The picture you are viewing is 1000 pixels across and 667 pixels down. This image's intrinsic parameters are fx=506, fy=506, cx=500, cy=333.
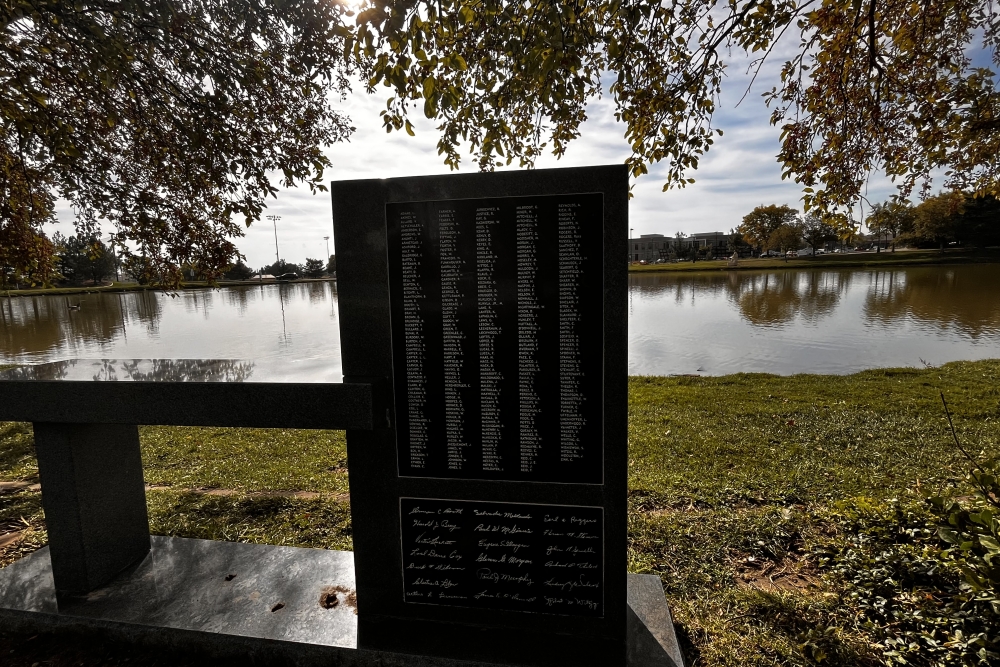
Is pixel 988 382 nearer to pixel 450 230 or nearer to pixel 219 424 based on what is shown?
pixel 450 230

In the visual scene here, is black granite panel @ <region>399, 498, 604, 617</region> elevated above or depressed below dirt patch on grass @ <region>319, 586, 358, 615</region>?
above

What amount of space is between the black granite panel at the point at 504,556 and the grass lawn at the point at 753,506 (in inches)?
Answer: 31.1

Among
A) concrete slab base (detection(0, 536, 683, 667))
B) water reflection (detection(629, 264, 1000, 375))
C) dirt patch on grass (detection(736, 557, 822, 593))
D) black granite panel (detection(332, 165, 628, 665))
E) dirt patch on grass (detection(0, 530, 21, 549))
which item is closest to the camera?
black granite panel (detection(332, 165, 628, 665))

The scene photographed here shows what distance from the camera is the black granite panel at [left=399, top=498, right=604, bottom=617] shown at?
2.95 metres

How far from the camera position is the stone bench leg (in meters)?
3.31

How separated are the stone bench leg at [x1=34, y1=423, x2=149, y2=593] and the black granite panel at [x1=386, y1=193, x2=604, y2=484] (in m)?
2.07

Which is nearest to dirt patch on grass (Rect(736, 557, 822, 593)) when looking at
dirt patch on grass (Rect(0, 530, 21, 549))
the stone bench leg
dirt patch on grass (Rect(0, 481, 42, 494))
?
the stone bench leg

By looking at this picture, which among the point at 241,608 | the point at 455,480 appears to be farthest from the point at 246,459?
the point at 455,480

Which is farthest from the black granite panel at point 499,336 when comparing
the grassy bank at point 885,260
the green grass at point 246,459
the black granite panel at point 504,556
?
the grassy bank at point 885,260

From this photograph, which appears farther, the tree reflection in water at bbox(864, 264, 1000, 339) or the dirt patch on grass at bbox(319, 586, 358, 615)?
the tree reflection in water at bbox(864, 264, 1000, 339)

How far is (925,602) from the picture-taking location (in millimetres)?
2965

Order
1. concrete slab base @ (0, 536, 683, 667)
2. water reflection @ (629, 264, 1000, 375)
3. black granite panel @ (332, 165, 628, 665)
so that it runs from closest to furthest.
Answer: black granite panel @ (332, 165, 628, 665) < concrete slab base @ (0, 536, 683, 667) < water reflection @ (629, 264, 1000, 375)

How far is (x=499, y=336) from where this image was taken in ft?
9.55

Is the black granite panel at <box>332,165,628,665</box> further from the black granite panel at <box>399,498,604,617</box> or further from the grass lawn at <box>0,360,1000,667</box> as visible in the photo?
the grass lawn at <box>0,360,1000,667</box>
